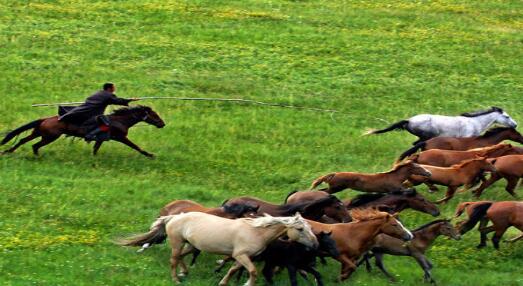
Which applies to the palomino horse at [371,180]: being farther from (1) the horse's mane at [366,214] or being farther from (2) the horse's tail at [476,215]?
(1) the horse's mane at [366,214]

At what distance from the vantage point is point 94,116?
20.8 meters

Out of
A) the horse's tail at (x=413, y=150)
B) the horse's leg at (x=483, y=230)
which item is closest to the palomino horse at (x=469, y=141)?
the horse's tail at (x=413, y=150)

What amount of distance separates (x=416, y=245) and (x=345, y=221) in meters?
1.05

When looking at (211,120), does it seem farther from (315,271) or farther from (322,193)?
(315,271)

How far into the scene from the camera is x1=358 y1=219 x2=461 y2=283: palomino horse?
1509cm

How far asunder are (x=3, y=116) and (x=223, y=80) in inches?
220

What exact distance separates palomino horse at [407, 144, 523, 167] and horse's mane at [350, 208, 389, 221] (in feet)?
11.2

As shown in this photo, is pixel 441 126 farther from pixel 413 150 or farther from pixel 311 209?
pixel 311 209

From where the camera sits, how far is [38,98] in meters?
24.2

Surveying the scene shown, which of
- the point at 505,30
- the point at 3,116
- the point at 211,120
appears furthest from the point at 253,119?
the point at 505,30

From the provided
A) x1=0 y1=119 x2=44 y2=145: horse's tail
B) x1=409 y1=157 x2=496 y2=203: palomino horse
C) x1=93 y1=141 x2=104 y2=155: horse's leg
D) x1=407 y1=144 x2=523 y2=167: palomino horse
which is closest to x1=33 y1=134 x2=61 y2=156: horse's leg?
x1=0 y1=119 x2=44 y2=145: horse's tail

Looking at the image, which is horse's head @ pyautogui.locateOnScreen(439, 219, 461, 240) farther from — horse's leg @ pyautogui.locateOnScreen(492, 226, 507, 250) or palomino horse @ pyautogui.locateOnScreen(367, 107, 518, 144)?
palomino horse @ pyautogui.locateOnScreen(367, 107, 518, 144)

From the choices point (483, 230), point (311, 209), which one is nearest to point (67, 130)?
point (311, 209)

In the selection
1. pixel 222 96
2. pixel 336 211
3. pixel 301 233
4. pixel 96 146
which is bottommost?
pixel 222 96
